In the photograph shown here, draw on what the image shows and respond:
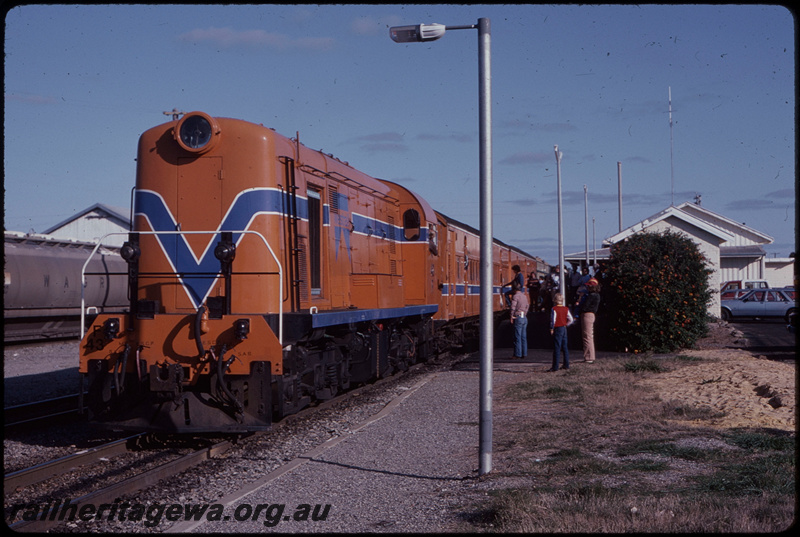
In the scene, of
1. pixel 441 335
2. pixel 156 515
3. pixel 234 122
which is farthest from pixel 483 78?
pixel 441 335

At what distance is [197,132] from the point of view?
30.1 feet

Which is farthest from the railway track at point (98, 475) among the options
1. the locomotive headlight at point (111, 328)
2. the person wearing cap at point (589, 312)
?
the person wearing cap at point (589, 312)

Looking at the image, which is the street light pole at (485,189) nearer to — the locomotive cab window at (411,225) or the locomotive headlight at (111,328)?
the locomotive headlight at (111,328)

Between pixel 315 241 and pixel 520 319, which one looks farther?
pixel 520 319

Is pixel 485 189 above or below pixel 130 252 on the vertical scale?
above

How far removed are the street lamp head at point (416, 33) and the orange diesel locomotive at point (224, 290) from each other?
2.50 m

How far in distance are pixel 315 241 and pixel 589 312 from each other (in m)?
7.76

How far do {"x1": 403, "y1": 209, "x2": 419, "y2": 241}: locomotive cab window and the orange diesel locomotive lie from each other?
4112 millimetres

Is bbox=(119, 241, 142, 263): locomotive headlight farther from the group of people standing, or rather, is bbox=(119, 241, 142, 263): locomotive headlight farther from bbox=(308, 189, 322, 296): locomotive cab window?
the group of people standing

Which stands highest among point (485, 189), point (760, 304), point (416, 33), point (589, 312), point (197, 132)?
point (416, 33)

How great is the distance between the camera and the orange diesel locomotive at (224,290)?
326 inches

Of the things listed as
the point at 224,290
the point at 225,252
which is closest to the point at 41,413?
the point at 224,290

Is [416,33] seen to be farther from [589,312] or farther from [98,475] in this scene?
[589,312]

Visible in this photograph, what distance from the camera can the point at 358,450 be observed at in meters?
8.39
